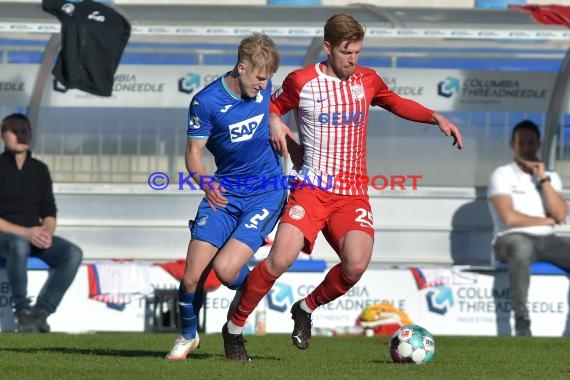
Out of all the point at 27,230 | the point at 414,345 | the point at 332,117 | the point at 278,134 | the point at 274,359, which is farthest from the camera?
the point at 27,230

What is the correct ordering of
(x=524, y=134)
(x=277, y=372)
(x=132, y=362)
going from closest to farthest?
(x=277, y=372)
(x=132, y=362)
(x=524, y=134)

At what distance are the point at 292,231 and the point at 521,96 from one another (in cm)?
557

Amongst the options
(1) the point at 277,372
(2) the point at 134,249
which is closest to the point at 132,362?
(1) the point at 277,372

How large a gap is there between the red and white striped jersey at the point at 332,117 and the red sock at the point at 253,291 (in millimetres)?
627

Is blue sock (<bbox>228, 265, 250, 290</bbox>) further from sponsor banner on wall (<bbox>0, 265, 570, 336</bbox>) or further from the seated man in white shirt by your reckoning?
the seated man in white shirt

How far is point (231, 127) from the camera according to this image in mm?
8453

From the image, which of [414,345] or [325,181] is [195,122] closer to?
[325,181]

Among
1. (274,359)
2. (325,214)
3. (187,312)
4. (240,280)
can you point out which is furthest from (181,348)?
(325,214)

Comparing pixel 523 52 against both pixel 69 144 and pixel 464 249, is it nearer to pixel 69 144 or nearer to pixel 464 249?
pixel 464 249

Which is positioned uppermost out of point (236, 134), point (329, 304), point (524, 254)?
point (236, 134)

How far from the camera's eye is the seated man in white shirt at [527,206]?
12.6 metres

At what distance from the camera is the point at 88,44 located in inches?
498

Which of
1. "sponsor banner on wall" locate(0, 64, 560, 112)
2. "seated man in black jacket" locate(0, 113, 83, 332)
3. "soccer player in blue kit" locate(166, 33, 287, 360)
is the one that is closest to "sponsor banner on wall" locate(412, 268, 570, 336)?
"sponsor banner on wall" locate(0, 64, 560, 112)

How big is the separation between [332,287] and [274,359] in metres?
0.86
